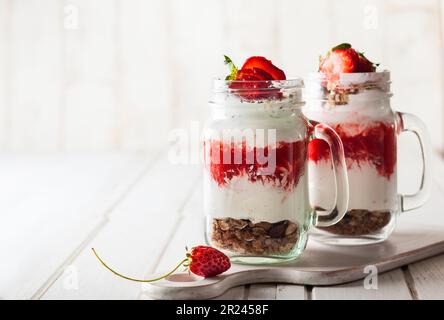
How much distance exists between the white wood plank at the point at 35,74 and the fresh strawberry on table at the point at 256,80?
1.53 m

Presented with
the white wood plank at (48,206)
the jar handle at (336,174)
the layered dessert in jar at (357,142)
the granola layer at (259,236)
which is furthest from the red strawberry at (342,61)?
the white wood plank at (48,206)

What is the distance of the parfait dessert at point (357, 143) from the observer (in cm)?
115

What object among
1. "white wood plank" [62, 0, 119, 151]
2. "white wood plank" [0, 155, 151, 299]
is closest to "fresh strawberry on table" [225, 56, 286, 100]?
"white wood plank" [0, 155, 151, 299]

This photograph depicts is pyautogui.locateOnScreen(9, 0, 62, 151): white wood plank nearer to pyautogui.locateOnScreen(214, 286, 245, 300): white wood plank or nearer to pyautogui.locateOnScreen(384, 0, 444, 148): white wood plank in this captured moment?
pyautogui.locateOnScreen(384, 0, 444, 148): white wood plank

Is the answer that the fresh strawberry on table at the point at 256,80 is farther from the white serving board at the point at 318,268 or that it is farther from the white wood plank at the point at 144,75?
the white wood plank at the point at 144,75

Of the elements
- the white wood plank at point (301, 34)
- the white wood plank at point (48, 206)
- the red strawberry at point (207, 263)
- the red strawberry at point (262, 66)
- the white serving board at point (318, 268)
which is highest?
the white wood plank at point (301, 34)

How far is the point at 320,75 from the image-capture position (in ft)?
3.82

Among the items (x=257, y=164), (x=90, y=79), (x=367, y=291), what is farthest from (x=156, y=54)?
(x=367, y=291)

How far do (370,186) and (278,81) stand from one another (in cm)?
23

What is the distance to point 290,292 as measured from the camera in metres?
0.99

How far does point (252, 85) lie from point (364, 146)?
214 millimetres

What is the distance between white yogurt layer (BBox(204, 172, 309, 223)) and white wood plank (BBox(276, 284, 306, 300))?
0.09m

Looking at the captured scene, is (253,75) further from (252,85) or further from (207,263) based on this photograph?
(207,263)

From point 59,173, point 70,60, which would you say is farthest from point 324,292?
point 70,60
